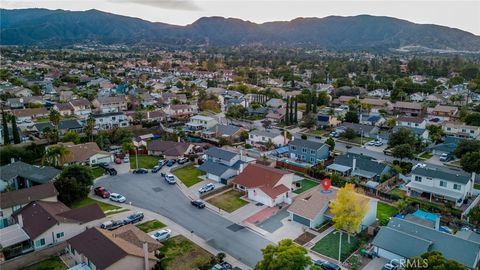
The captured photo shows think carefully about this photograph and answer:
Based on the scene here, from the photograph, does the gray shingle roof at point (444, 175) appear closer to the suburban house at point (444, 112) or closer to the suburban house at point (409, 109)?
the suburban house at point (444, 112)

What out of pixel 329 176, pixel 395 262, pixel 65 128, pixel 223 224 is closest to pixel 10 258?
pixel 223 224

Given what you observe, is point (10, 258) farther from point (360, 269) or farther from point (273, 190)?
point (360, 269)

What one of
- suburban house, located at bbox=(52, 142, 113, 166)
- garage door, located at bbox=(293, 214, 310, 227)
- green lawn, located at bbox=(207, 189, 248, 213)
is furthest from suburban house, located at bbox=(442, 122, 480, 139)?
suburban house, located at bbox=(52, 142, 113, 166)

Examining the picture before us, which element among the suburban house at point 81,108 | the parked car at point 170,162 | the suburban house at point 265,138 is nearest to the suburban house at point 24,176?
the parked car at point 170,162

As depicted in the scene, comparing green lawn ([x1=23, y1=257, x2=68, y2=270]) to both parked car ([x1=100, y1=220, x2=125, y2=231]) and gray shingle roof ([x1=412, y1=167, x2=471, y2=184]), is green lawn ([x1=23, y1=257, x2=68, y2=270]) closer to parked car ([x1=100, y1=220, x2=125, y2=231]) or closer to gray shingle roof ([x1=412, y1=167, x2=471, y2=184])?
parked car ([x1=100, y1=220, x2=125, y2=231])

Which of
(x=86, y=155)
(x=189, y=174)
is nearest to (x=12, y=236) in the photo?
(x=86, y=155)

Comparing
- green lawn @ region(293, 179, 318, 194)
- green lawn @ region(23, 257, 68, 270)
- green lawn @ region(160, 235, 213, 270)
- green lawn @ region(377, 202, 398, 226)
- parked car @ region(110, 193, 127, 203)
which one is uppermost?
parked car @ region(110, 193, 127, 203)
